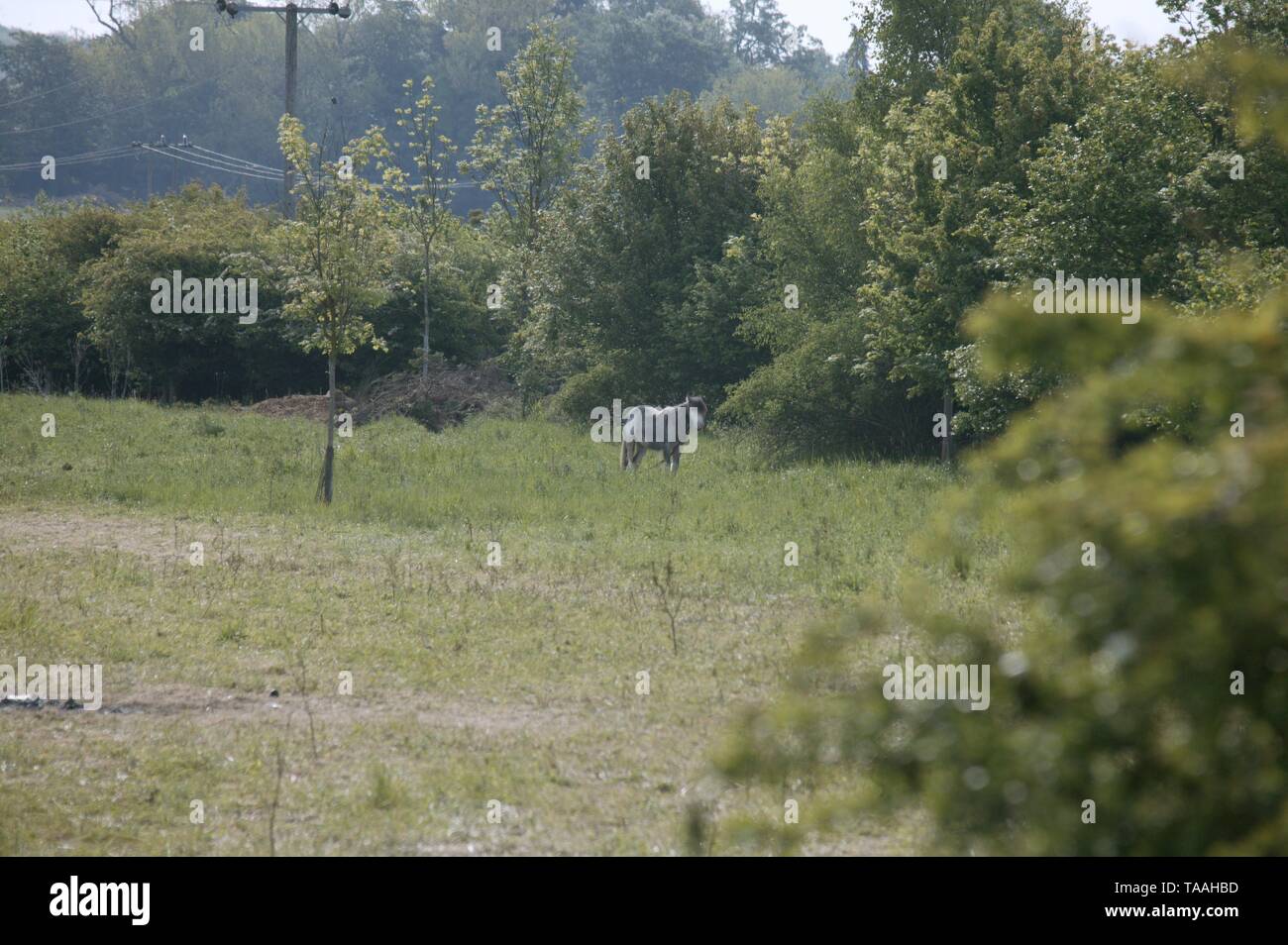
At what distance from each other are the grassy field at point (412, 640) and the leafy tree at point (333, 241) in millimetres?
2455

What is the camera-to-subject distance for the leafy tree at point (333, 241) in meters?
17.4

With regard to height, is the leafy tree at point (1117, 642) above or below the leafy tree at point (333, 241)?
below

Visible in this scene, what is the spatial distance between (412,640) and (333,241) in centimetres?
884

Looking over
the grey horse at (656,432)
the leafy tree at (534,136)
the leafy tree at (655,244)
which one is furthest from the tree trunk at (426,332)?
the grey horse at (656,432)

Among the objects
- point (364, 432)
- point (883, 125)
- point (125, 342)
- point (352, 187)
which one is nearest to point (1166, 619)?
point (352, 187)

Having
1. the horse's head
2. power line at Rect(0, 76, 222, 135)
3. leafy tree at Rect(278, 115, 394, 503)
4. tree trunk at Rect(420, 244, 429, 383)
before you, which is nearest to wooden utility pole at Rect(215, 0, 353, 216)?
tree trunk at Rect(420, 244, 429, 383)

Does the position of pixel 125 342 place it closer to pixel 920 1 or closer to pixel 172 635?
pixel 920 1

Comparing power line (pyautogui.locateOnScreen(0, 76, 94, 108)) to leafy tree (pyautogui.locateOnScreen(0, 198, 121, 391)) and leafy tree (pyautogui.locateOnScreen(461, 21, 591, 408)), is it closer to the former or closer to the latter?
leafy tree (pyautogui.locateOnScreen(0, 198, 121, 391))

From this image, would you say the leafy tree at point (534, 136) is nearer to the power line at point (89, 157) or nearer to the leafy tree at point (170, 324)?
the leafy tree at point (170, 324)

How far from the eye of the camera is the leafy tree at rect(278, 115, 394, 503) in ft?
57.2

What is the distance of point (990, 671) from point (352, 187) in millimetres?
16125

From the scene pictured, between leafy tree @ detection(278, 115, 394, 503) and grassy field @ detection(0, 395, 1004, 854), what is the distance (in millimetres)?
2455

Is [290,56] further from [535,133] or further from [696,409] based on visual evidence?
[696,409]
